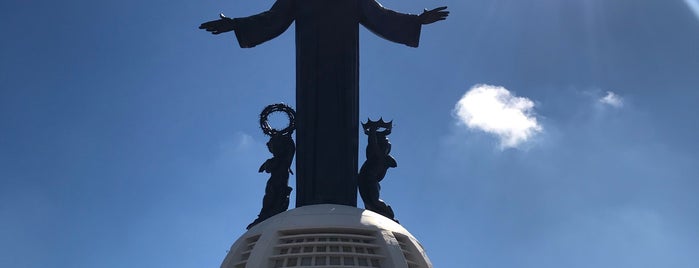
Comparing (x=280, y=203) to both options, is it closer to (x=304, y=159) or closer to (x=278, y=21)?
(x=304, y=159)

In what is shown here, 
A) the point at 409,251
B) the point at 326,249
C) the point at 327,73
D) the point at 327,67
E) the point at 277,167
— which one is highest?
the point at 327,67

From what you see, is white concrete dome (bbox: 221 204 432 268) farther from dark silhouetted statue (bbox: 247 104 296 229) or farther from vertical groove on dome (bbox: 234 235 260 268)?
dark silhouetted statue (bbox: 247 104 296 229)

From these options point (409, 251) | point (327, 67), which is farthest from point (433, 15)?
point (409, 251)

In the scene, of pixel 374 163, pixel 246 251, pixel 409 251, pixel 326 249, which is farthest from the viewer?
pixel 374 163

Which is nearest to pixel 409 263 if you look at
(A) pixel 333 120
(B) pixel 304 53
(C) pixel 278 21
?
(A) pixel 333 120

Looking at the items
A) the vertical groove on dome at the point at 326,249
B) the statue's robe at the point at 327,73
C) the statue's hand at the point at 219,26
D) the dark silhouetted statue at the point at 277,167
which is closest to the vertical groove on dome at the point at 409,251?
the vertical groove on dome at the point at 326,249

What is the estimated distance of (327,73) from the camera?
59.6 feet

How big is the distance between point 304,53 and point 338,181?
3.46 meters

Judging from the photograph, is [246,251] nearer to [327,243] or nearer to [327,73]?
[327,243]

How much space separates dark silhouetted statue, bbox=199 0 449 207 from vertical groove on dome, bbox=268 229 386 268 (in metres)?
3.40

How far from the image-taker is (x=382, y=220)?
14461mm

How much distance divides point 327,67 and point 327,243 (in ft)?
20.4

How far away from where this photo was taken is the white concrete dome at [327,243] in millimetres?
12906

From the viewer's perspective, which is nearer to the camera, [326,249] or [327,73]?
[326,249]
